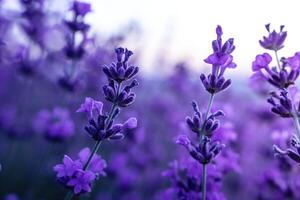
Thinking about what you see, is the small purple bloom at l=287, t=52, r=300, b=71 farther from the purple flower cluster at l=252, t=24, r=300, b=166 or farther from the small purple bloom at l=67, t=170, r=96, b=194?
the small purple bloom at l=67, t=170, r=96, b=194

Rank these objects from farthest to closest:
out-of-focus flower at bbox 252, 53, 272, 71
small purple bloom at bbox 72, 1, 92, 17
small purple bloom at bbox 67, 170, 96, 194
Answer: small purple bloom at bbox 72, 1, 92, 17 < out-of-focus flower at bbox 252, 53, 272, 71 < small purple bloom at bbox 67, 170, 96, 194

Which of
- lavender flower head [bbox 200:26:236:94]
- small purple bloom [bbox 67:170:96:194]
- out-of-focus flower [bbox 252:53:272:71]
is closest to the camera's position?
Result: small purple bloom [bbox 67:170:96:194]

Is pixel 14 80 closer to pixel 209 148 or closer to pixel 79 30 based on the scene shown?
pixel 79 30

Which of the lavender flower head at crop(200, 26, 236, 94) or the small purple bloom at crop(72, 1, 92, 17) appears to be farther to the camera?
the small purple bloom at crop(72, 1, 92, 17)

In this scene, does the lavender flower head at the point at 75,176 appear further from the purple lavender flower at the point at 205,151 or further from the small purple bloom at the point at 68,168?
the purple lavender flower at the point at 205,151

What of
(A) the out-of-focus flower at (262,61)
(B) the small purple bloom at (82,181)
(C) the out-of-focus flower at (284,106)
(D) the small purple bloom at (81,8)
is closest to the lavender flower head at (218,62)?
(A) the out-of-focus flower at (262,61)

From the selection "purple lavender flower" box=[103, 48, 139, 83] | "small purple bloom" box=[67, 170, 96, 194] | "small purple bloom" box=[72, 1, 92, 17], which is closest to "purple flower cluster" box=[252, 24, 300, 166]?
"purple lavender flower" box=[103, 48, 139, 83]

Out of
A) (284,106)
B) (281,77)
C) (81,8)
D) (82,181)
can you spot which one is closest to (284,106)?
(284,106)
